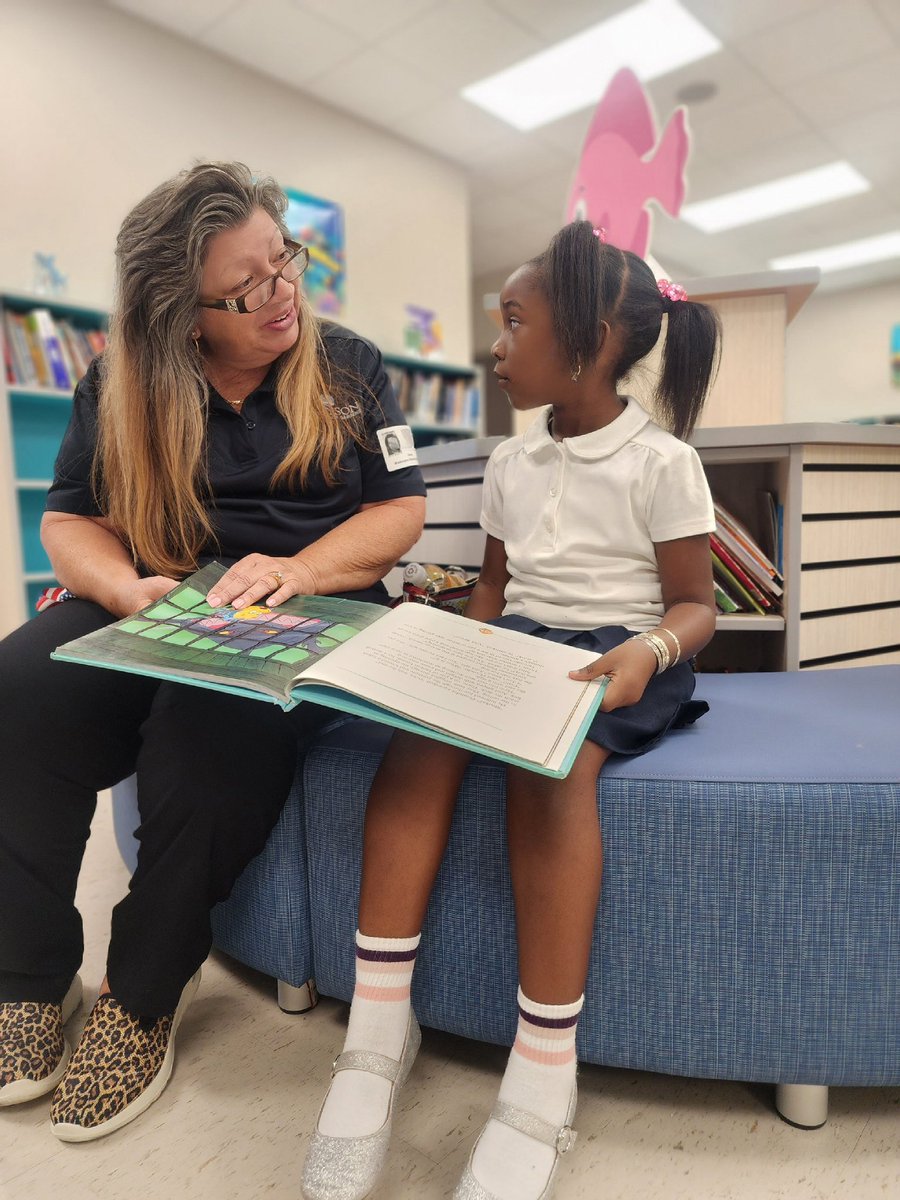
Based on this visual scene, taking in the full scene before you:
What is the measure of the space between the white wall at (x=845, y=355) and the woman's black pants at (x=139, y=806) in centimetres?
784

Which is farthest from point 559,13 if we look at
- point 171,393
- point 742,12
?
point 171,393

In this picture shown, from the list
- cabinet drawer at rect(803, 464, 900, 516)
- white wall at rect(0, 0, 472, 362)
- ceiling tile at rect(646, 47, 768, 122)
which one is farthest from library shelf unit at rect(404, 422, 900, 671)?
ceiling tile at rect(646, 47, 768, 122)

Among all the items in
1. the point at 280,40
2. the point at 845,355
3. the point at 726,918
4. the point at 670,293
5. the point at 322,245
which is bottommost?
the point at 726,918

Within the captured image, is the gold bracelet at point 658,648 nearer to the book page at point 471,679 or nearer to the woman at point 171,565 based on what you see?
the book page at point 471,679

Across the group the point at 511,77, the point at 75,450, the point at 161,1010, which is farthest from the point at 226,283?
the point at 511,77

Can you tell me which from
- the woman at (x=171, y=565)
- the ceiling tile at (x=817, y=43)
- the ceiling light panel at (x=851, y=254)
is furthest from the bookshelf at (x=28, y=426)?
the ceiling light panel at (x=851, y=254)

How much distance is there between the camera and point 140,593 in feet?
3.43

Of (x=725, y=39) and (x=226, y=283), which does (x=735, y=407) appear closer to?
(x=226, y=283)

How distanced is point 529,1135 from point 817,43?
4.79 meters

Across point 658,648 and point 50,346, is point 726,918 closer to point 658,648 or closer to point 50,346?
point 658,648

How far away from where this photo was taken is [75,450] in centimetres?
123

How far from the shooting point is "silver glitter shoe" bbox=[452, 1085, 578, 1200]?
0.74 m

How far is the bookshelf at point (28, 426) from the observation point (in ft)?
9.86

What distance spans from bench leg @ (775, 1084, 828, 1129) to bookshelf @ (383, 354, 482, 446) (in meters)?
3.86
